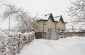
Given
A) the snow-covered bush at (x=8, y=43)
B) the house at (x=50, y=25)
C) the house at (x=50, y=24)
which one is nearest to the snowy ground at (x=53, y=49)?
the snow-covered bush at (x=8, y=43)

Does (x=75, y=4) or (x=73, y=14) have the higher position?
(x=75, y=4)

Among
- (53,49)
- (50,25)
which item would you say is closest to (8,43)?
(53,49)

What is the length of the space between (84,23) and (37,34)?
2135 centimetres

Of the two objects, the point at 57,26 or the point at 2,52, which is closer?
the point at 2,52

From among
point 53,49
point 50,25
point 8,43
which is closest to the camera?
point 8,43

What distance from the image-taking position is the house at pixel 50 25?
104 ft

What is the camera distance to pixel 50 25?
111ft

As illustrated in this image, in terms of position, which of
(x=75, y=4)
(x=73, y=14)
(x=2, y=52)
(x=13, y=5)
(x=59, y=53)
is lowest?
(x=59, y=53)

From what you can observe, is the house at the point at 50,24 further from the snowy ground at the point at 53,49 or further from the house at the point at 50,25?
the snowy ground at the point at 53,49

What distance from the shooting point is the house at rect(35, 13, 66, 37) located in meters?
31.8

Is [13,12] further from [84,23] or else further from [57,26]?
A: [84,23]

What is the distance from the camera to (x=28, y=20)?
30.1 m

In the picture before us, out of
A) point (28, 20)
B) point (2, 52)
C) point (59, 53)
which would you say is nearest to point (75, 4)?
point (59, 53)

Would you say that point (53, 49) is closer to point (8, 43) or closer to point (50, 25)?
point (8, 43)
